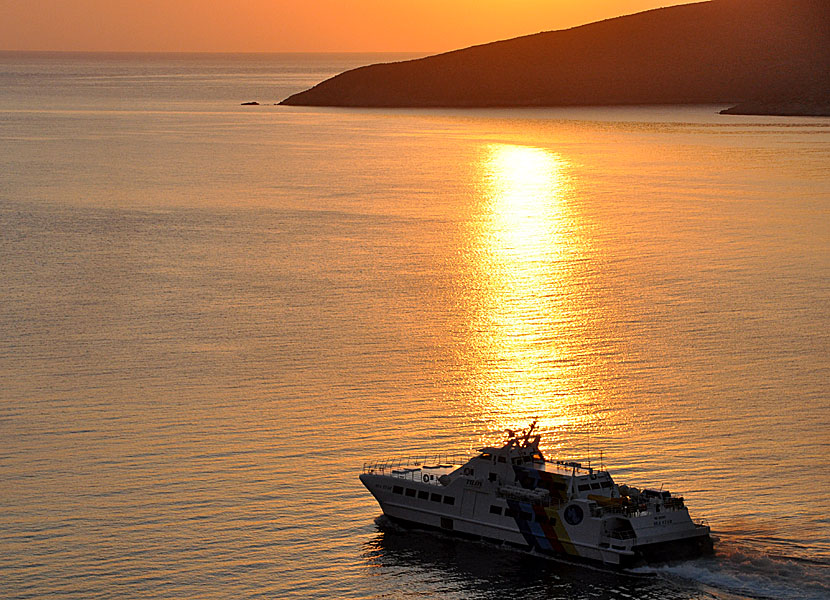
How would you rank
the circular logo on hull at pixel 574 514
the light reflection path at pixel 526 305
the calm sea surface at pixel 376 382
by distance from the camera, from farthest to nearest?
the light reflection path at pixel 526 305
the circular logo on hull at pixel 574 514
the calm sea surface at pixel 376 382

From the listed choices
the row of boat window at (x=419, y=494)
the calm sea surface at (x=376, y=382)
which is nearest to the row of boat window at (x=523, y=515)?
the calm sea surface at (x=376, y=382)

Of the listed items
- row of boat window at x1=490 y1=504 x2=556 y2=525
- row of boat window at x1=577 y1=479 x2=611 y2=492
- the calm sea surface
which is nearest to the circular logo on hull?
row of boat window at x1=490 y1=504 x2=556 y2=525

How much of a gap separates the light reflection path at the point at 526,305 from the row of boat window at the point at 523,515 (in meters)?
11.9

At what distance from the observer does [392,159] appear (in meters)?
199

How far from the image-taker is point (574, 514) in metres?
48.9

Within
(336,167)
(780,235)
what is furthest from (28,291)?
(336,167)

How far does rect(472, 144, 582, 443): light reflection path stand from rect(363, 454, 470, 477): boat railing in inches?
216

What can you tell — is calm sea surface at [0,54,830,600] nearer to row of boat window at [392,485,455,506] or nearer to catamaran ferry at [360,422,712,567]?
catamaran ferry at [360,422,712,567]

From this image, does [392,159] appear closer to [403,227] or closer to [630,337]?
[403,227]

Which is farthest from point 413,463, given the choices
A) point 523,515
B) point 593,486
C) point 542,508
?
point 593,486

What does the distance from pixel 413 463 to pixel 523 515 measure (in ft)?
27.8

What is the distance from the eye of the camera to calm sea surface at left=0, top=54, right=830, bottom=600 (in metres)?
48.5

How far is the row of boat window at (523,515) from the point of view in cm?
4928

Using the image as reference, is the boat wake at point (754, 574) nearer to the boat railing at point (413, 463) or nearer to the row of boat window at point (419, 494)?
the row of boat window at point (419, 494)
